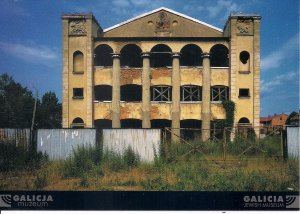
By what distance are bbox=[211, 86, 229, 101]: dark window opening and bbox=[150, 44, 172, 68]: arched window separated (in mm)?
3377

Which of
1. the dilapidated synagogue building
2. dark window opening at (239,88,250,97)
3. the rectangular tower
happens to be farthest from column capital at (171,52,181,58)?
dark window opening at (239,88,250,97)

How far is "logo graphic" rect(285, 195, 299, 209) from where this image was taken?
16.6ft

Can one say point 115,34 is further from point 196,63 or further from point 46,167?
point 46,167

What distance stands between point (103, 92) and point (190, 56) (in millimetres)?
5407

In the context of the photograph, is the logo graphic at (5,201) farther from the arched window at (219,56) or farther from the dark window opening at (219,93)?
the arched window at (219,56)

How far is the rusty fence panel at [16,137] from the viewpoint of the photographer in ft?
25.4

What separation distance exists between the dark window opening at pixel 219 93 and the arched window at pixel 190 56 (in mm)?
2381

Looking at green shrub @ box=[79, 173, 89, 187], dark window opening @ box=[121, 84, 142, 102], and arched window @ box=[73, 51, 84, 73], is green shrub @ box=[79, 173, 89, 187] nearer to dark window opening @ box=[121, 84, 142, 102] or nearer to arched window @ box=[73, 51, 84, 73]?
arched window @ box=[73, 51, 84, 73]

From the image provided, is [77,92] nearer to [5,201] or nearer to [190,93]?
[190,93]

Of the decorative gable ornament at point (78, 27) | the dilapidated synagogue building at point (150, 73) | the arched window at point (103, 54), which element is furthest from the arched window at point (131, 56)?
the decorative gable ornament at point (78, 27)

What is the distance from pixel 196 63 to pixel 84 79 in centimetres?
630

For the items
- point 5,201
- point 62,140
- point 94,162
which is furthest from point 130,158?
point 5,201

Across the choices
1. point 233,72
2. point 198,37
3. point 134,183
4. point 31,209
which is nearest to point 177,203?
point 134,183

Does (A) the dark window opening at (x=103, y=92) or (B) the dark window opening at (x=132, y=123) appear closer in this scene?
(A) the dark window opening at (x=103, y=92)
